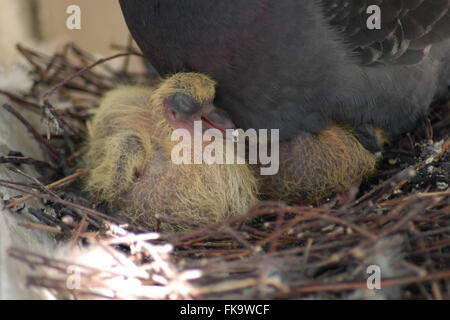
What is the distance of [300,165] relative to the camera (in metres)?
1.34

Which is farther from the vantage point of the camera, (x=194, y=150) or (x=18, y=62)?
(x=18, y=62)

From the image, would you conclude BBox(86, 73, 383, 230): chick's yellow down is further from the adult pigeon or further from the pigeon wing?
the pigeon wing

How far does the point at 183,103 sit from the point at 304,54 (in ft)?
1.09

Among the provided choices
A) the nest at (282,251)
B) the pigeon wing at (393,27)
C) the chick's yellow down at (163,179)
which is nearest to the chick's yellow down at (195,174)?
the chick's yellow down at (163,179)

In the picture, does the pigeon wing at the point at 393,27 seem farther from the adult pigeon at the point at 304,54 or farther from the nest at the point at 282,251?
the nest at the point at 282,251

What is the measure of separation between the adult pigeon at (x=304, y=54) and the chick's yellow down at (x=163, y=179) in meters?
0.09

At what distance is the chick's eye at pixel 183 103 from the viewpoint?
125 centimetres

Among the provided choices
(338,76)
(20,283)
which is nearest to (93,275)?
(20,283)

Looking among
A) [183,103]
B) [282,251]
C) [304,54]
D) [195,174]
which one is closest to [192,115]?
[183,103]

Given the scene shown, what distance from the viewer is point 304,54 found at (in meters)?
1.22

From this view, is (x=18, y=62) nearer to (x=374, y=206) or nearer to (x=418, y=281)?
(x=374, y=206)

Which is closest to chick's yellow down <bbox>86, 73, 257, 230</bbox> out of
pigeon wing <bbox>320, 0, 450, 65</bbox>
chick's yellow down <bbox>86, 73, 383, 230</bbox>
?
chick's yellow down <bbox>86, 73, 383, 230</bbox>

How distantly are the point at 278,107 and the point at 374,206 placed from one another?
37 cm

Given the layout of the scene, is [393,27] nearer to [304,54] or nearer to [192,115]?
[304,54]
